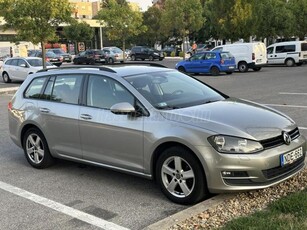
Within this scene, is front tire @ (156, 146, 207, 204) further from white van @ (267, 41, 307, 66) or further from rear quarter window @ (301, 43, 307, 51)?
rear quarter window @ (301, 43, 307, 51)

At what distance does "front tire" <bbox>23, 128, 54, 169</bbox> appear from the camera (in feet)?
20.4

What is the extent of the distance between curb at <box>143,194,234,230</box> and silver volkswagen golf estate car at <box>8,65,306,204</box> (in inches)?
5.0

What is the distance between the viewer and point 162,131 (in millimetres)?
4633

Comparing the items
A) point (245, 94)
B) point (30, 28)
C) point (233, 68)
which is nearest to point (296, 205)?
point (245, 94)

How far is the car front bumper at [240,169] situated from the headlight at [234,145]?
1.8 inches

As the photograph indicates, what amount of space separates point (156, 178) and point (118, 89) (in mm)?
1214

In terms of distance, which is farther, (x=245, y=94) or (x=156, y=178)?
(x=245, y=94)

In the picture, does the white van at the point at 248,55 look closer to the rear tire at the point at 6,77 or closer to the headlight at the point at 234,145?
the rear tire at the point at 6,77

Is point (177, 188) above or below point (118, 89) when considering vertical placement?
below

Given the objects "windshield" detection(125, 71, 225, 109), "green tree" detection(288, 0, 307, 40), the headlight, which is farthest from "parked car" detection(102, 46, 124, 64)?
the headlight

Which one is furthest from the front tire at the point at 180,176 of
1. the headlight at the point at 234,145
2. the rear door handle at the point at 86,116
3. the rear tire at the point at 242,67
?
the rear tire at the point at 242,67

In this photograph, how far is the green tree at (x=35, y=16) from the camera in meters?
19.4

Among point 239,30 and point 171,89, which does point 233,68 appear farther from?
point 171,89

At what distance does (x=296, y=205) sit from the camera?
13.5ft
